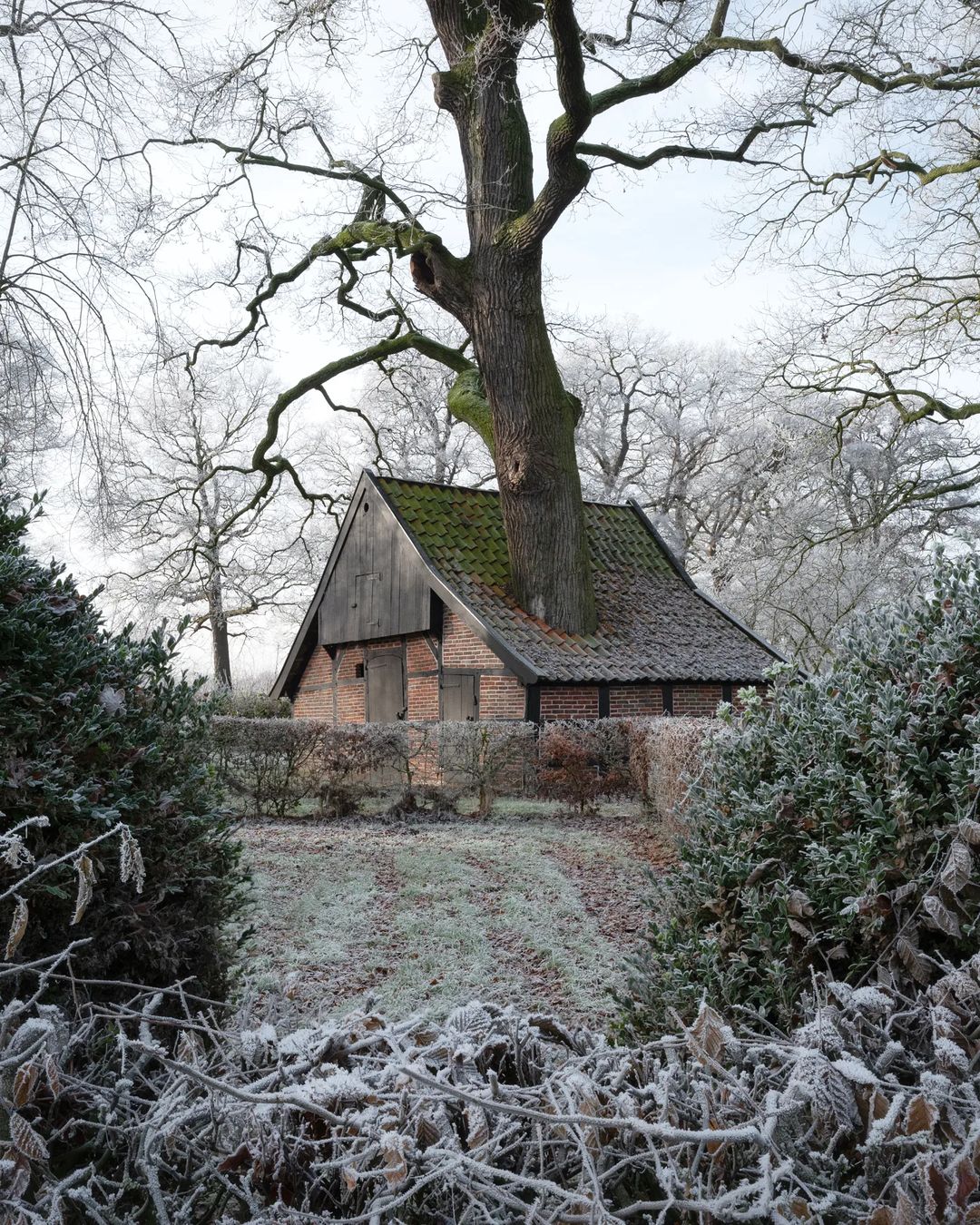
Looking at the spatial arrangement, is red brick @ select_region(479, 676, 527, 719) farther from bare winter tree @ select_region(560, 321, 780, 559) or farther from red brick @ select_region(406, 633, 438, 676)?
bare winter tree @ select_region(560, 321, 780, 559)

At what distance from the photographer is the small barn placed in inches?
667

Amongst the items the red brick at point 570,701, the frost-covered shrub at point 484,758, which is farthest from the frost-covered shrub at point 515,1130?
the red brick at point 570,701

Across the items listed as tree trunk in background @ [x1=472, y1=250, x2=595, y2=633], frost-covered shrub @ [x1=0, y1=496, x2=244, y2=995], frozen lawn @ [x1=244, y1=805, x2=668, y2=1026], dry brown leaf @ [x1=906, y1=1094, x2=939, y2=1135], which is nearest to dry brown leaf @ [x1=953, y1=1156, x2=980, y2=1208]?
dry brown leaf @ [x1=906, y1=1094, x2=939, y2=1135]

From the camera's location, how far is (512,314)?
1645 centimetres

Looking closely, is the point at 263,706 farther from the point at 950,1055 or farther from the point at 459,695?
the point at 950,1055

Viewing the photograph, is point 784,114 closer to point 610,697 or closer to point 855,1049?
point 610,697

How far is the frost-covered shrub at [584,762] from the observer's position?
13570 millimetres

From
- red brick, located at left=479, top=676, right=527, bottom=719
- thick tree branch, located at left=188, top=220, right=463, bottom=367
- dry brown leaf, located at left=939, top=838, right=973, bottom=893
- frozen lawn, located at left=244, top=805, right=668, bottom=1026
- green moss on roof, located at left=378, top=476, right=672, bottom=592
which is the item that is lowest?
frozen lawn, located at left=244, top=805, right=668, bottom=1026

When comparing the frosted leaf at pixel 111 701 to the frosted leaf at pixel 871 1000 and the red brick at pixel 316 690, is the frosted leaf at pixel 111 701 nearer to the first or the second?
the frosted leaf at pixel 871 1000

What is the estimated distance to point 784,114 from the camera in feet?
48.8

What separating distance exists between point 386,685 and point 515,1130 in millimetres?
18597

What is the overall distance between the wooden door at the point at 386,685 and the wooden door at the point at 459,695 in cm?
152

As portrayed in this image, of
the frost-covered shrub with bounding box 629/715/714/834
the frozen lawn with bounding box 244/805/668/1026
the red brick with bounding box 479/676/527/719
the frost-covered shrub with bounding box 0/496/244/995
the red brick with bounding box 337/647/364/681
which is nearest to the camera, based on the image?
the frost-covered shrub with bounding box 0/496/244/995

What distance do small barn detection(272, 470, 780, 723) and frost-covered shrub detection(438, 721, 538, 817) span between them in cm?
231
